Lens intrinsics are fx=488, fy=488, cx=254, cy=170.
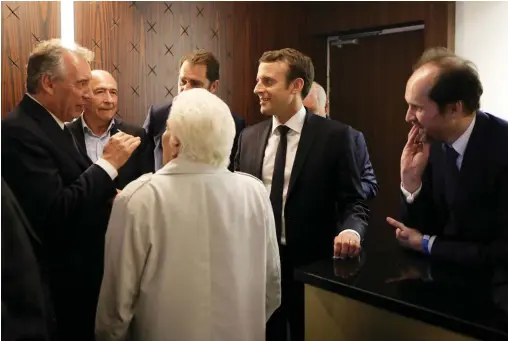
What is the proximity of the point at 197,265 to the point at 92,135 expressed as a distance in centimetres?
136

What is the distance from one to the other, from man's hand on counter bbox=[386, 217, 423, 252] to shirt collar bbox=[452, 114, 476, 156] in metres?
0.31

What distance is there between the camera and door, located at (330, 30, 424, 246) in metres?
3.98

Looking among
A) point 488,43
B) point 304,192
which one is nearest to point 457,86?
point 304,192

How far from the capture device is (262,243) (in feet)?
5.26

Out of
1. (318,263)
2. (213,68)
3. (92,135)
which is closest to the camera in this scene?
A: (318,263)

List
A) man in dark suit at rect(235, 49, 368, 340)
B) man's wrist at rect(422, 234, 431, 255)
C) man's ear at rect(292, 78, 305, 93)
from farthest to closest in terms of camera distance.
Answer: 1. man's ear at rect(292, 78, 305, 93)
2. man in dark suit at rect(235, 49, 368, 340)
3. man's wrist at rect(422, 234, 431, 255)

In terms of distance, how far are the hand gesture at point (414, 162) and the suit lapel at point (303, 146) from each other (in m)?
0.45

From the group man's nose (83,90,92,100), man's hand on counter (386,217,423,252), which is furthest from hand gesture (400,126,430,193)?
man's nose (83,90,92,100)

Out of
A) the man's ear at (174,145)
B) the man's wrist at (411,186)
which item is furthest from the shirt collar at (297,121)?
the man's ear at (174,145)

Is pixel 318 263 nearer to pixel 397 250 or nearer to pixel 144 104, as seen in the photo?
pixel 397 250

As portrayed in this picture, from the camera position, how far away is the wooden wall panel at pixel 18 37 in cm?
279

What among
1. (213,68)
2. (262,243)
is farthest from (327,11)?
(262,243)

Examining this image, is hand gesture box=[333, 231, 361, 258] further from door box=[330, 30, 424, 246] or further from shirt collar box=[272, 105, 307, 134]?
door box=[330, 30, 424, 246]

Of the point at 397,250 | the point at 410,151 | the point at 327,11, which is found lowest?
the point at 397,250
